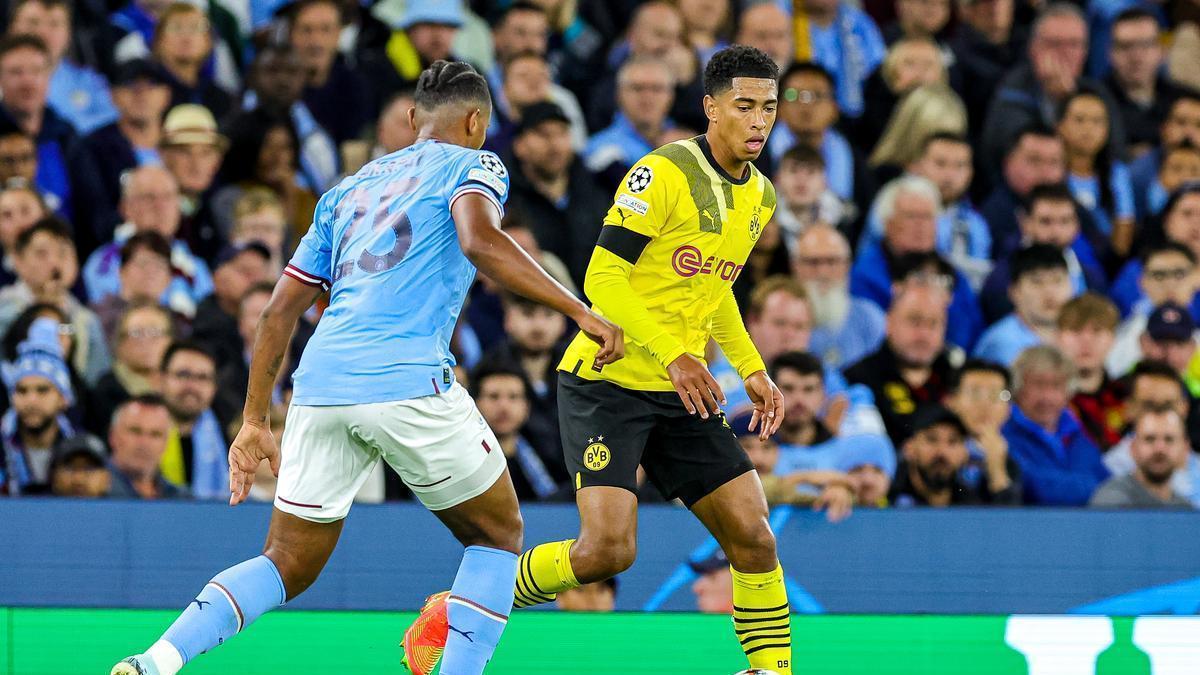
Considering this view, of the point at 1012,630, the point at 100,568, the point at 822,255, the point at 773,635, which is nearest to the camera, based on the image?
the point at 773,635

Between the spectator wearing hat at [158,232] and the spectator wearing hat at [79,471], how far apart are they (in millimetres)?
1239

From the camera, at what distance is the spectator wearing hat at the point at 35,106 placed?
371 inches

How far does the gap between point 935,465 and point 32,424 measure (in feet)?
14.1

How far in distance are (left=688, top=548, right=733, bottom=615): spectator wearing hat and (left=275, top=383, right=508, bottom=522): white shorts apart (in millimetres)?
2443

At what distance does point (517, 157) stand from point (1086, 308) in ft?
10.5

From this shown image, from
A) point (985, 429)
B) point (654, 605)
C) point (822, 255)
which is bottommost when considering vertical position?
point (654, 605)

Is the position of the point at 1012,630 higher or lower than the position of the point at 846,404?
lower

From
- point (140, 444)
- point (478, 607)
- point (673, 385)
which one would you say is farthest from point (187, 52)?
point (478, 607)

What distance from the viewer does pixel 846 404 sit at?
8.45 metres

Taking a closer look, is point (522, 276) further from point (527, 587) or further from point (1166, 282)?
point (1166, 282)

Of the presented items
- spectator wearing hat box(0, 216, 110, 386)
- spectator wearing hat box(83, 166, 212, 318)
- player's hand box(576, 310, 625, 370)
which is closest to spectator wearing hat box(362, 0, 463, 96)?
spectator wearing hat box(83, 166, 212, 318)

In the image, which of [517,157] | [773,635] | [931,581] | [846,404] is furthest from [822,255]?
[773,635]

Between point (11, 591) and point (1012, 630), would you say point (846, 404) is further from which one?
point (11, 591)

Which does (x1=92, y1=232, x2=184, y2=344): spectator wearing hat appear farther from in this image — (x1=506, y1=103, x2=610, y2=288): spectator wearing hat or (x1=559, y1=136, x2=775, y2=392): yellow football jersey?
(x1=559, y1=136, x2=775, y2=392): yellow football jersey
